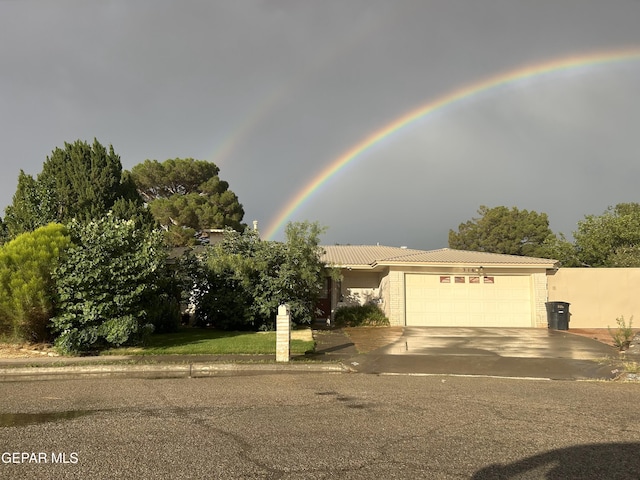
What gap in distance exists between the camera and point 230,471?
4.30 m

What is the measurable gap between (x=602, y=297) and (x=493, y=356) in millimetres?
10959

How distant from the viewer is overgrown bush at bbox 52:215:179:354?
12.1m

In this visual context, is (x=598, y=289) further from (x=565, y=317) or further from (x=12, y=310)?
(x=12, y=310)

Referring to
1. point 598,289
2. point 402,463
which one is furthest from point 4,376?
point 598,289

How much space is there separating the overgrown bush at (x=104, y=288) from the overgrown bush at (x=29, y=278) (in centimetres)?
28

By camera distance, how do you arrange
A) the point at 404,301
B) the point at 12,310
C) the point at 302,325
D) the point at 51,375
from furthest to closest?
the point at 404,301
the point at 302,325
the point at 12,310
the point at 51,375

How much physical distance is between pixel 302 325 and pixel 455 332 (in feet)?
19.4

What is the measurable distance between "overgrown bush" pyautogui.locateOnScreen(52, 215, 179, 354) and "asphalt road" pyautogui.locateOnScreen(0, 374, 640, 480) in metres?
3.31

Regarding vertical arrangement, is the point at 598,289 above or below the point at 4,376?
above

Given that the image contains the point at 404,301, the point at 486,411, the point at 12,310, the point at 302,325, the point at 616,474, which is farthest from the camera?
the point at 404,301

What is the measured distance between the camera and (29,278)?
11922mm

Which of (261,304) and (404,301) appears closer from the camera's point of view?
(261,304)

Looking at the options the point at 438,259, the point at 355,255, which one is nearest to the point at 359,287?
the point at 355,255

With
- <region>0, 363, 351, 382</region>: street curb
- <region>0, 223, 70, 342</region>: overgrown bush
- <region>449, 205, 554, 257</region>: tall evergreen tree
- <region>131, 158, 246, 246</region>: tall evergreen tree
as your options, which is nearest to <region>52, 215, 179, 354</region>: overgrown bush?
<region>0, 223, 70, 342</region>: overgrown bush
